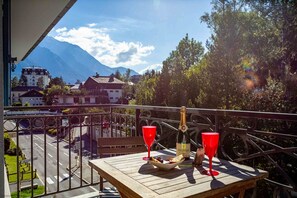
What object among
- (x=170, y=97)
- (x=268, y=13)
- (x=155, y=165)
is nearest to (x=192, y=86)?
(x=170, y=97)

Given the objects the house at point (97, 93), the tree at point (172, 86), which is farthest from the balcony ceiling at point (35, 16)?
the house at point (97, 93)

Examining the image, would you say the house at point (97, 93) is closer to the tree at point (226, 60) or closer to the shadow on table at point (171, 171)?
the tree at point (226, 60)

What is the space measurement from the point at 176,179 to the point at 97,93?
53973 millimetres

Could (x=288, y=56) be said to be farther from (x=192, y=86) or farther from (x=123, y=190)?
(x=123, y=190)

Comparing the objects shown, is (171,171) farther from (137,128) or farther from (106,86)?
(106,86)

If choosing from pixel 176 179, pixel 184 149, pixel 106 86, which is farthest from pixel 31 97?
pixel 176 179

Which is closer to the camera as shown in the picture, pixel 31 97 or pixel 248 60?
pixel 248 60

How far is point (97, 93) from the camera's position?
5419 cm

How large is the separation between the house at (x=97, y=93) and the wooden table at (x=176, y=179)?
158 ft

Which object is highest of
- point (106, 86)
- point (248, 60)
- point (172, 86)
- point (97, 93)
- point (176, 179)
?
point (106, 86)

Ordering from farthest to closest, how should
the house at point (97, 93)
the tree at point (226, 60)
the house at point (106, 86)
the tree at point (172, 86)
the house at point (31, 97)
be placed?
the house at point (31, 97) < the house at point (106, 86) < the house at point (97, 93) < the tree at point (172, 86) < the tree at point (226, 60)

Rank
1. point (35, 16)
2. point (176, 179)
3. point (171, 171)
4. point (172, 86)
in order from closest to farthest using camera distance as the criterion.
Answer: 1. point (176, 179)
2. point (171, 171)
3. point (35, 16)
4. point (172, 86)

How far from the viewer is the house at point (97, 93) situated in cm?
4956

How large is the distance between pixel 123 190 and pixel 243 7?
12948 millimetres
